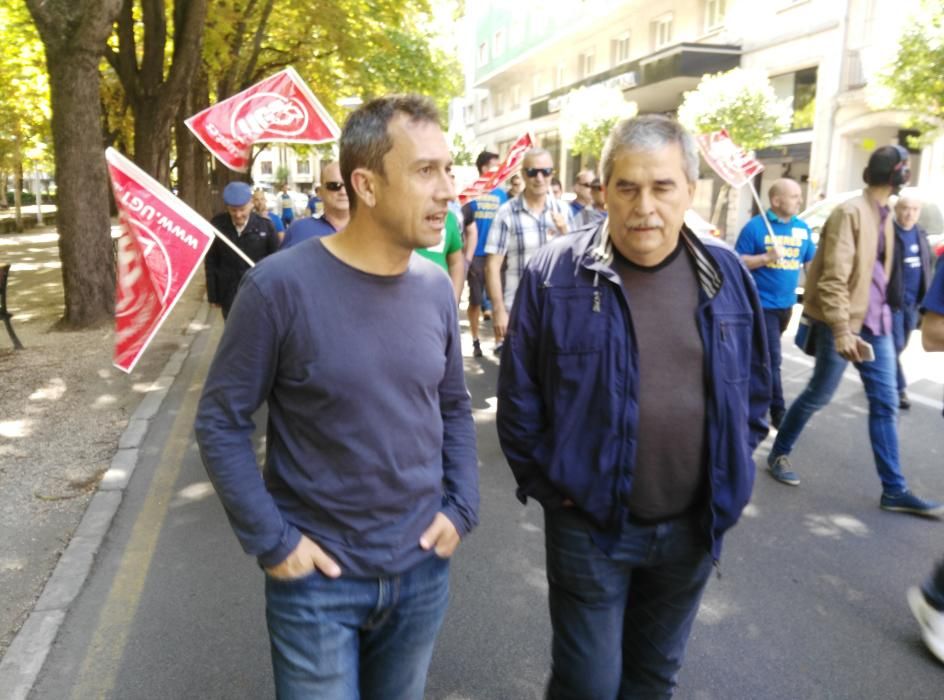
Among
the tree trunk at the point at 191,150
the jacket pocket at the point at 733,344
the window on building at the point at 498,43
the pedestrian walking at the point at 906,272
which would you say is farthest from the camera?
the window on building at the point at 498,43

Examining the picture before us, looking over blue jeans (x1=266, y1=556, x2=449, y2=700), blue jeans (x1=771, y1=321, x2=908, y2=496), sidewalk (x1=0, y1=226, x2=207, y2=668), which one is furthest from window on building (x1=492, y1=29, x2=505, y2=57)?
blue jeans (x1=266, y1=556, x2=449, y2=700)

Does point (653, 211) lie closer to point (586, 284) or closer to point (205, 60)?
point (586, 284)

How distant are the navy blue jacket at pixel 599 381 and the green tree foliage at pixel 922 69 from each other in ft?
48.4

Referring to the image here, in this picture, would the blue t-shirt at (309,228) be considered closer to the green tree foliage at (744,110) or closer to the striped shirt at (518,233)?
the striped shirt at (518,233)

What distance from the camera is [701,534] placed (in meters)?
2.19

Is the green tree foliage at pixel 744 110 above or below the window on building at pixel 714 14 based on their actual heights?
below

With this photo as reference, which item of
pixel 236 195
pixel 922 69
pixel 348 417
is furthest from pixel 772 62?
pixel 348 417

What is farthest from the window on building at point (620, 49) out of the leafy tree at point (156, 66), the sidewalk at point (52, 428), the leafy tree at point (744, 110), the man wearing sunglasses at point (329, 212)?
the man wearing sunglasses at point (329, 212)

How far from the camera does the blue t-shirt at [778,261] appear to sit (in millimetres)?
5656

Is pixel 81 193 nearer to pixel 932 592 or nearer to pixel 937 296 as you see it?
pixel 937 296

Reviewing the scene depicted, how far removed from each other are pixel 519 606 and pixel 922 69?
14.6 meters

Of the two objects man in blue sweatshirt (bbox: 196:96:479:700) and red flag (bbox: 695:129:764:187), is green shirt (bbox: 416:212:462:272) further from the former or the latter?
man in blue sweatshirt (bbox: 196:96:479:700)

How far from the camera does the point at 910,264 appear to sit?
5234 mm

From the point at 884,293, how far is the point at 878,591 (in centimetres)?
172
